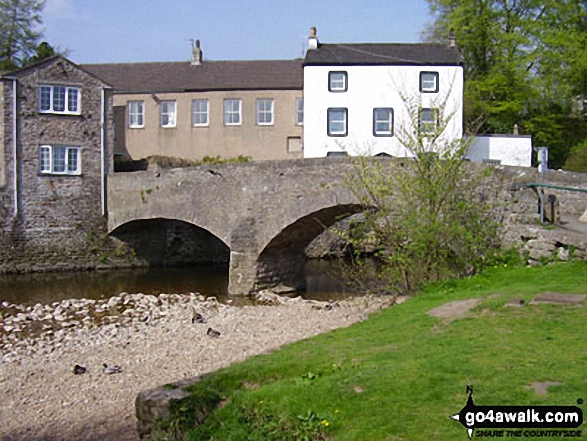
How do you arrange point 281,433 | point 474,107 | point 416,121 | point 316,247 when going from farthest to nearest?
1. point 474,107
2. point 316,247
3. point 416,121
4. point 281,433

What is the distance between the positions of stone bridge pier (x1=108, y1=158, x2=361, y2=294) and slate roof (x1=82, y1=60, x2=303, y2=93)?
545 inches

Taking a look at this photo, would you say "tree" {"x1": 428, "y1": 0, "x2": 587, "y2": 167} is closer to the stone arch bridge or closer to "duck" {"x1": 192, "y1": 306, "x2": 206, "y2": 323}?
the stone arch bridge

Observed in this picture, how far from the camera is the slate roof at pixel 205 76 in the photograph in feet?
126

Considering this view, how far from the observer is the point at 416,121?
16531 millimetres

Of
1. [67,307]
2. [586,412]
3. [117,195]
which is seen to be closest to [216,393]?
[586,412]

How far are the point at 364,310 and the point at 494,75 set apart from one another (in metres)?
24.4

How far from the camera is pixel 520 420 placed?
5941mm

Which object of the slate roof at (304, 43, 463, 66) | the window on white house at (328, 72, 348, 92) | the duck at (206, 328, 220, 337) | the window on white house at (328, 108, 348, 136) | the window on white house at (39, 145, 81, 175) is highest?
the slate roof at (304, 43, 463, 66)

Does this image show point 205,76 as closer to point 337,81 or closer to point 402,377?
point 337,81

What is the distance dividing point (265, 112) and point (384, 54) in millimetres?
6633

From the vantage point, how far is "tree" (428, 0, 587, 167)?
36.9m

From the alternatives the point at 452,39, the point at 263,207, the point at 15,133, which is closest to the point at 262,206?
the point at 263,207

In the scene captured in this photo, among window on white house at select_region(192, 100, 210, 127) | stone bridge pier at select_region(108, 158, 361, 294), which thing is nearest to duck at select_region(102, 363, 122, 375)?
stone bridge pier at select_region(108, 158, 361, 294)

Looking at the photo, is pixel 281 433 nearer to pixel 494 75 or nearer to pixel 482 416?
pixel 482 416
